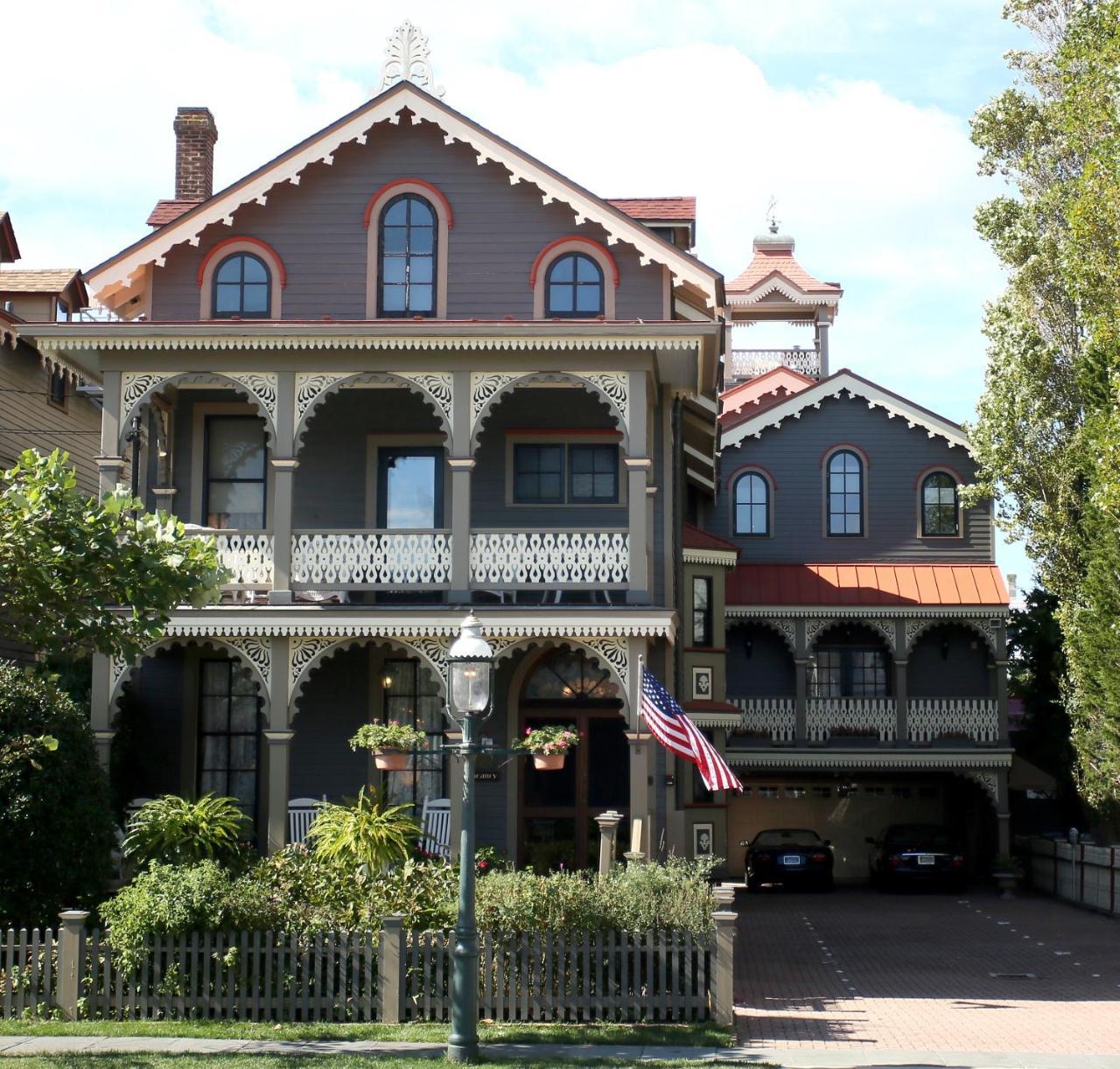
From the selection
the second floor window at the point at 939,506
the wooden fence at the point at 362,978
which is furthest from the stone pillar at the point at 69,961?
the second floor window at the point at 939,506

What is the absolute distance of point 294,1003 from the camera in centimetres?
1539

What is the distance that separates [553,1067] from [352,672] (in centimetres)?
1091

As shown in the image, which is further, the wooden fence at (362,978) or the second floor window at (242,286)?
the second floor window at (242,286)

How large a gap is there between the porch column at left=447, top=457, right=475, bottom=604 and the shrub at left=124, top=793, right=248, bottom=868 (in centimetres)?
445

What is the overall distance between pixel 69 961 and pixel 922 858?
67.2 feet

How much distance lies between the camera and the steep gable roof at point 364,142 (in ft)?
72.4

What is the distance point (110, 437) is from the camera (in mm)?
21188

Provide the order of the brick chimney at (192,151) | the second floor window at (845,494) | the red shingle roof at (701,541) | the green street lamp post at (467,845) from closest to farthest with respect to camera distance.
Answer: the green street lamp post at (467,845) → the brick chimney at (192,151) → the red shingle roof at (701,541) → the second floor window at (845,494)

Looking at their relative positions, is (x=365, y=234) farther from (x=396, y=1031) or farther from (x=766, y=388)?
(x=766, y=388)

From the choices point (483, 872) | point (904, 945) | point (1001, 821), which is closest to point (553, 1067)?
point (483, 872)

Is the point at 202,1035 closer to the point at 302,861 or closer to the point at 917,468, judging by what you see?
the point at 302,861

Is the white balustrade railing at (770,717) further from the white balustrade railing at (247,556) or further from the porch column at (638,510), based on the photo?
the white balustrade railing at (247,556)

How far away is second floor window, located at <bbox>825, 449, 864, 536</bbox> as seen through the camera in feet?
120

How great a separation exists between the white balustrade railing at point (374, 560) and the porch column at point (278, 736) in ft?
3.16
